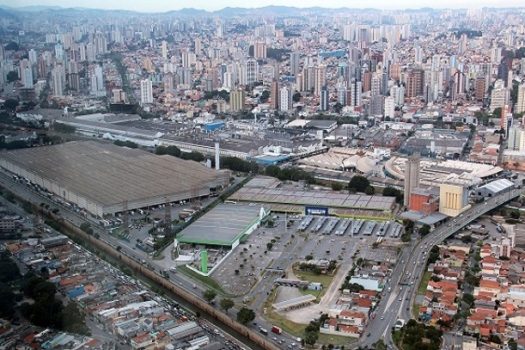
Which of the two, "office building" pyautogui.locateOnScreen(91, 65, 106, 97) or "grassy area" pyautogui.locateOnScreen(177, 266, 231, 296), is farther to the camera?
"office building" pyautogui.locateOnScreen(91, 65, 106, 97)

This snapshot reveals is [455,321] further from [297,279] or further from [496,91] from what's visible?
[496,91]

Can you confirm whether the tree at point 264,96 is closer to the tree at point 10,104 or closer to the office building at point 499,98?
the office building at point 499,98

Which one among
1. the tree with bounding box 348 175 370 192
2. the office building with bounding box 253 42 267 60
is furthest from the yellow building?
the office building with bounding box 253 42 267 60

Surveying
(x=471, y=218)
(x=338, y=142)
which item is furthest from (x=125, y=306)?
(x=338, y=142)

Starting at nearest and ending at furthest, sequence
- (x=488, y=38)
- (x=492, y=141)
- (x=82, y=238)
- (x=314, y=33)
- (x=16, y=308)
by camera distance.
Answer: (x=16, y=308), (x=82, y=238), (x=492, y=141), (x=488, y=38), (x=314, y=33)

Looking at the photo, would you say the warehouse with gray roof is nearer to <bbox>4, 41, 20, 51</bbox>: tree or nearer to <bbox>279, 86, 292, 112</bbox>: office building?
<bbox>4, 41, 20, 51</bbox>: tree
